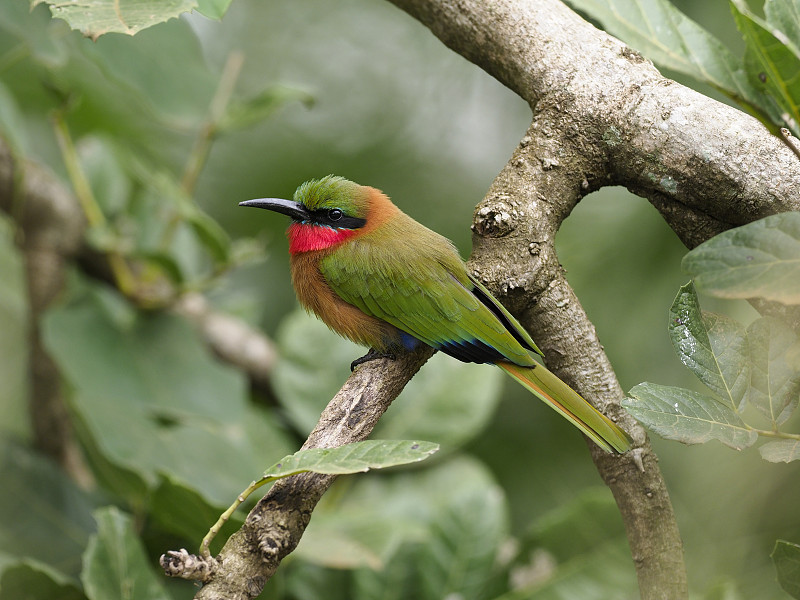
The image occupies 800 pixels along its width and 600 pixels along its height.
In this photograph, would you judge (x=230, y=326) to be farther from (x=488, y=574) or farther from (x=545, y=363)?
(x=545, y=363)

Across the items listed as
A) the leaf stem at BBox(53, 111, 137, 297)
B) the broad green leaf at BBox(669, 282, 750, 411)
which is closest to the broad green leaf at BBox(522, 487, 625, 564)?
the broad green leaf at BBox(669, 282, 750, 411)

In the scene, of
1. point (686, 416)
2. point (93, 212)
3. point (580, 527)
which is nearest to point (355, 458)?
point (686, 416)

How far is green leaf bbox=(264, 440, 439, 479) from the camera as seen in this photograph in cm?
114

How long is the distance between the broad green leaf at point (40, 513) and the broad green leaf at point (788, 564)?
1861 millimetres

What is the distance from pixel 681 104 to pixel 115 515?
54.5 inches

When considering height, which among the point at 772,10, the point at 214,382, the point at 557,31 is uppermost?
the point at 772,10

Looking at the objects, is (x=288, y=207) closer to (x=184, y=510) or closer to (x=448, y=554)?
(x=184, y=510)

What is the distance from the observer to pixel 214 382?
2697 millimetres

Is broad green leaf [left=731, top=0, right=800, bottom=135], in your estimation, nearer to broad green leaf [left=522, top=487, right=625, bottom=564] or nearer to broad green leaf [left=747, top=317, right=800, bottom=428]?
broad green leaf [left=747, top=317, right=800, bottom=428]

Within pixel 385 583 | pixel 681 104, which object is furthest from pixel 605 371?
pixel 385 583

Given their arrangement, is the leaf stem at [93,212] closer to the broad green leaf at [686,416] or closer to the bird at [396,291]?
the bird at [396,291]

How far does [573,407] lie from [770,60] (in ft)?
2.54

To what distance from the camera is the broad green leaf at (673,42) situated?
113 centimetres

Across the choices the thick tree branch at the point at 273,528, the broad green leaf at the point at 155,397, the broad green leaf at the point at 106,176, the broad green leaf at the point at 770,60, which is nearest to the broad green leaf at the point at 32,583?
the broad green leaf at the point at 155,397
